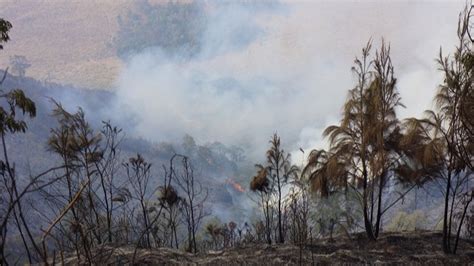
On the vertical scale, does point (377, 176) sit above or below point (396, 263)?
above

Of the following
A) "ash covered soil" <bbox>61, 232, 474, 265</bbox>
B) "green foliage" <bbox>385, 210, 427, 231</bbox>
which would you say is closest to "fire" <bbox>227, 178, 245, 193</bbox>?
"green foliage" <bbox>385, 210, 427, 231</bbox>

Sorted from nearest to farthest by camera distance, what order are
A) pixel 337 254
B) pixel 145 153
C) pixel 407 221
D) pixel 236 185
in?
1. pixel 337 254
2. pixel 407 221
3. pixel 236 185
4. pixel 145 153

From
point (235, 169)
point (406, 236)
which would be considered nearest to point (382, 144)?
point (406, 236)

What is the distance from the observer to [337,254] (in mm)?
11781

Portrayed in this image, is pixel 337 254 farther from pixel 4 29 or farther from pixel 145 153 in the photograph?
pixel 145 153

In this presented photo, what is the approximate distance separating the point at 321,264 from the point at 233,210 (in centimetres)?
11023

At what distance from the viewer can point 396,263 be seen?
10633 millimetres

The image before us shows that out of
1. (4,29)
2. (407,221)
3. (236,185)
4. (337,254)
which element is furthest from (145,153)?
(4,29)

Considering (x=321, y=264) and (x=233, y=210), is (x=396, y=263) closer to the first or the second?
(x=321, y=264)

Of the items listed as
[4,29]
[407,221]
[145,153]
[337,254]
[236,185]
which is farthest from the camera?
[145,153]

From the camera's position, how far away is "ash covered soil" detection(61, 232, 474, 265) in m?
10.5

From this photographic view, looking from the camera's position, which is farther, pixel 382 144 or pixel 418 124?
pixel 382 144

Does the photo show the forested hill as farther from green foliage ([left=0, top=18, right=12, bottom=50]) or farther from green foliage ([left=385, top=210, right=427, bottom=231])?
green foliage ([left=0, top=18, right=12, bottom=50])

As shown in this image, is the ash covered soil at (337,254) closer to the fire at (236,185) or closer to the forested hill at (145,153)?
the forested hill at (145,153)
